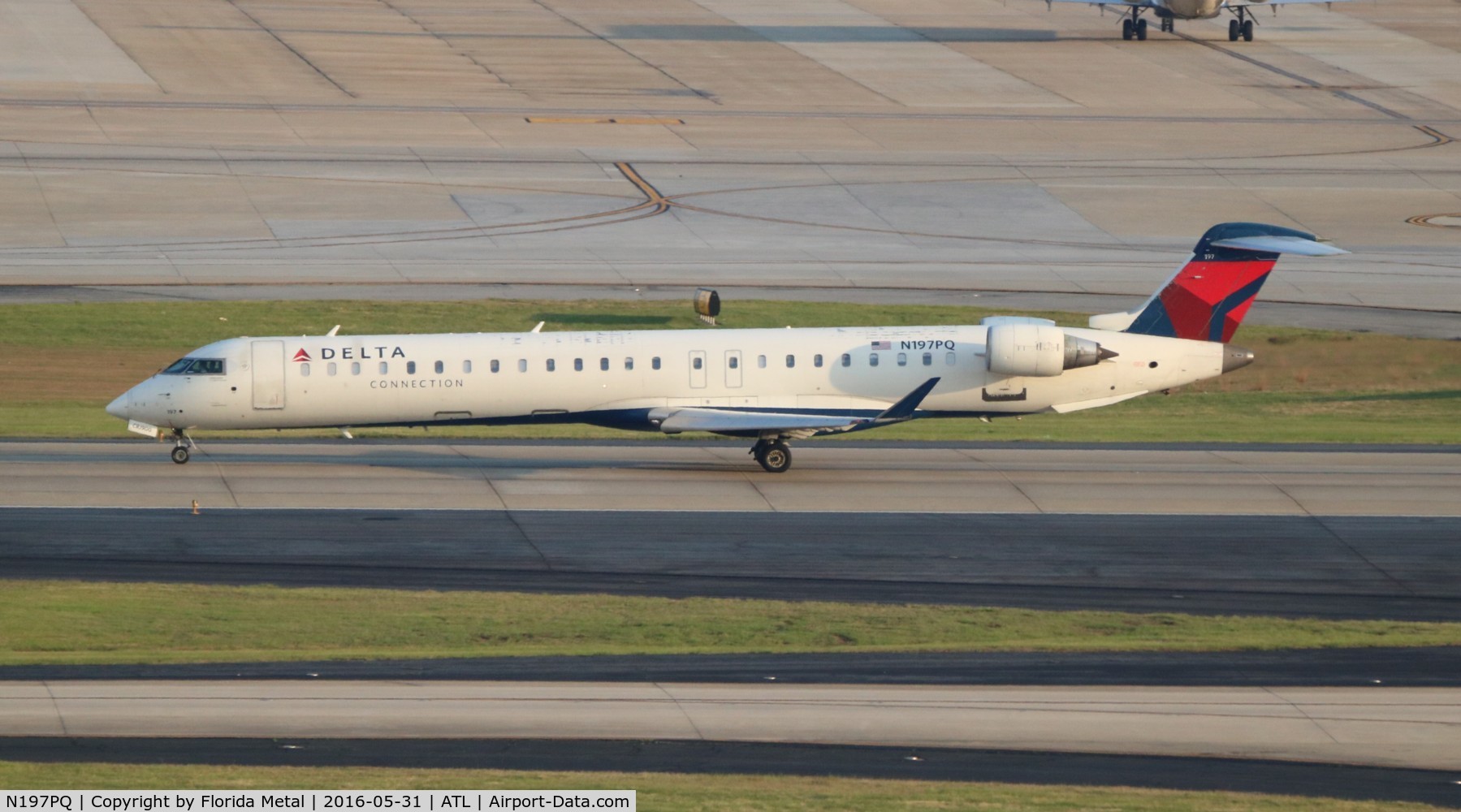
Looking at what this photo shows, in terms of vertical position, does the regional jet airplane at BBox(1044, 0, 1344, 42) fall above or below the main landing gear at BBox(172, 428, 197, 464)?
below

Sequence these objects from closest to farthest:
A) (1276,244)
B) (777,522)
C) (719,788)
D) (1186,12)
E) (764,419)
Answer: (719,788) → (777,522) → (764,419) → (1276,244) → (1186,12)

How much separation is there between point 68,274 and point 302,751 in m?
42.5

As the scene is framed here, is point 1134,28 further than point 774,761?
Yes

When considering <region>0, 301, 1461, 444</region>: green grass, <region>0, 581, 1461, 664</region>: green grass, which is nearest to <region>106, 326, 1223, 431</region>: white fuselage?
<region>0, 301, 1461, 444</region>: green grass

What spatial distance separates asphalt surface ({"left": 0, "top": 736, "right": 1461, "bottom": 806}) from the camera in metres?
22.9

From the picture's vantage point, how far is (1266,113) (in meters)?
93.1

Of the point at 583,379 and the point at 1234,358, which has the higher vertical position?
the point at 1234,358

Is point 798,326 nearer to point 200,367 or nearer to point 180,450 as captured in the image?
point 180,450

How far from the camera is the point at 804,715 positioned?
2533cm

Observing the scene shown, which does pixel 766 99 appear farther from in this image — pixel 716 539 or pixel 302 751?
pixel 302 751

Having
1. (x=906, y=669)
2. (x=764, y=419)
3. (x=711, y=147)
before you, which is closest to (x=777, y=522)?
(x=764, y=419)

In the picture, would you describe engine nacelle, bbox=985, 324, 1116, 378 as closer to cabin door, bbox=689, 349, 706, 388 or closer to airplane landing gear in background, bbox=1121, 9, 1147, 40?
cabin door, bbox=689, 349, 706, 388

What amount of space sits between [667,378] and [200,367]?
9.97 metres

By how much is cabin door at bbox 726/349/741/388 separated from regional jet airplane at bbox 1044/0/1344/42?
7440 centimetres
